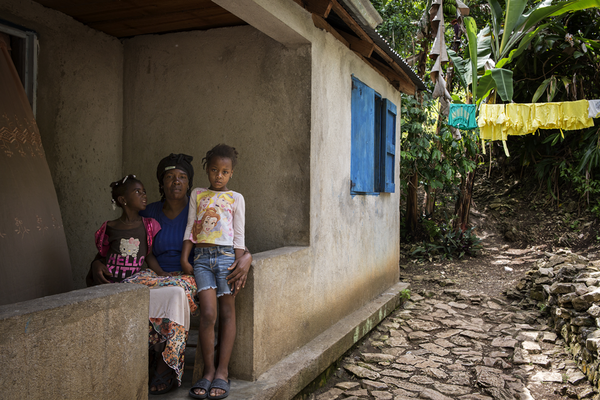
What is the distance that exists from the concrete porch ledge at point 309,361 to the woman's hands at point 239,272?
0.62 m

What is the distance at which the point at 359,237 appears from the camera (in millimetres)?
5445

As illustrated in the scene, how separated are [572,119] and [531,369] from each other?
574cm

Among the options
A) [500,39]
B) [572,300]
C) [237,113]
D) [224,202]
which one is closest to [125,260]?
[224,202]

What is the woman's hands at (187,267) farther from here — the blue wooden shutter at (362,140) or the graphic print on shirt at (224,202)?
the blue wooden shutter at (362,140)

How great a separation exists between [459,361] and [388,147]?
2.82 m

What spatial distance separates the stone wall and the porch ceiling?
4.38m

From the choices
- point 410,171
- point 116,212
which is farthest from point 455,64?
point 116,212

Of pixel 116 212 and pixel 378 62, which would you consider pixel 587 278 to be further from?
pixel 116 212

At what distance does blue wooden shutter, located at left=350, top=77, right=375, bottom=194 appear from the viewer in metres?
5.19

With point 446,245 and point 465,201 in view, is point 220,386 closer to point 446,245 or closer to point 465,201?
point 446,245

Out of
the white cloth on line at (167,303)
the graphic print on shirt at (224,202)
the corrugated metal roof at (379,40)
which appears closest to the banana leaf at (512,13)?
the corrugated metal roof at (379,40)

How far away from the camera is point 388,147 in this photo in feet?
20.9

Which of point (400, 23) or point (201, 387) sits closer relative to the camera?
A: point (201, 387)

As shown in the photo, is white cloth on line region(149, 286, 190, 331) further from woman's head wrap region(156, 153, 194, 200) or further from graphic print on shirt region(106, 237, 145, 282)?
woman's head wrap region(156, 153, 194, 200)
